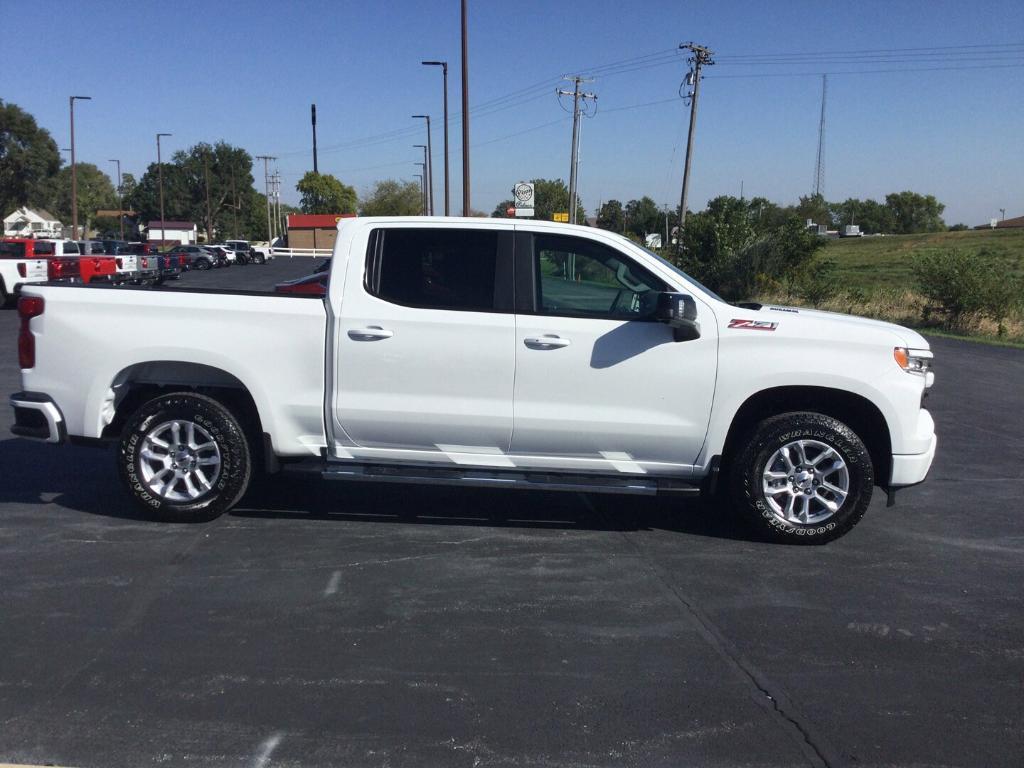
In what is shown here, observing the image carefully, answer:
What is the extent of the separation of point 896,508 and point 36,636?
5.85 m

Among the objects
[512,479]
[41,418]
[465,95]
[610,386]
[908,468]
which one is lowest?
[512,479]

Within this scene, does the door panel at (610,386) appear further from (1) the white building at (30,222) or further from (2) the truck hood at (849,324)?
(1) the white building at (30,222)

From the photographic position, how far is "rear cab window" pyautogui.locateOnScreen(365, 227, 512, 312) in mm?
6367

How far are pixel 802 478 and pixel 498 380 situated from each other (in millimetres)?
2054

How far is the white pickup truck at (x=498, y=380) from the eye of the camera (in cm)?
Result: 624

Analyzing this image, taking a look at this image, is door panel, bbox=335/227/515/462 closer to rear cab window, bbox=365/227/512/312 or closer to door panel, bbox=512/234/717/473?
rear cab window, bbox=365/227/512/312

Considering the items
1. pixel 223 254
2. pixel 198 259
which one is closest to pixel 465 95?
pixel 198 259

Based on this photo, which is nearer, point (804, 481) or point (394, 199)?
point (804, 481)

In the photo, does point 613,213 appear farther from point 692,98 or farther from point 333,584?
point 333,584

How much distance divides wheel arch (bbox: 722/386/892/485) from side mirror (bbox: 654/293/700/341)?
0.66 m

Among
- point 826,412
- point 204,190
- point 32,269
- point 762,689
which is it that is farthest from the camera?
point 204,190

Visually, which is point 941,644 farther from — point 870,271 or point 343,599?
point 870,271

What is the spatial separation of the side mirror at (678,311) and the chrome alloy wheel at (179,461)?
301 centimetres

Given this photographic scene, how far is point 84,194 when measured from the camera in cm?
14000
